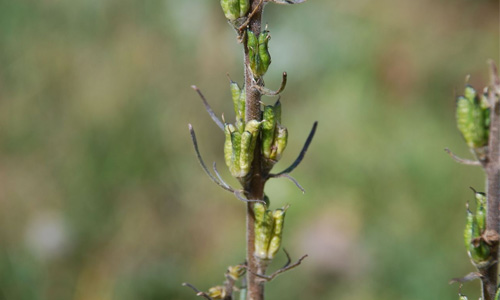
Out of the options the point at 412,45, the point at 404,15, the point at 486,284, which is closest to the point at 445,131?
the point at 412,45

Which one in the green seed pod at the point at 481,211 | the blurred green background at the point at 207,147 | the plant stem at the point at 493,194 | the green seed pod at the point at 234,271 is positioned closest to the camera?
the plant stem at the point at 493,194

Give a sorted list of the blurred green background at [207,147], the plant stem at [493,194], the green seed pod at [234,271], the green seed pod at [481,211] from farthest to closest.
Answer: the blurred green background at [207,147]
the green seed pod at [234,271]
the green seed pod at [481,211]
the plant stem at [493,194]

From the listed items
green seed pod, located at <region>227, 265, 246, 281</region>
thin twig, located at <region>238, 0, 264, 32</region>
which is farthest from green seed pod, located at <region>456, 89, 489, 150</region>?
green seed pod, located at <region>227, 265, 246, 281</region>

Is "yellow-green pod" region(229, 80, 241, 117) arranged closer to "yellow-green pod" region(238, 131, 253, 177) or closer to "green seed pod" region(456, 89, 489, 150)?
"yellow-green pod" region(238, 131, 253, 177)

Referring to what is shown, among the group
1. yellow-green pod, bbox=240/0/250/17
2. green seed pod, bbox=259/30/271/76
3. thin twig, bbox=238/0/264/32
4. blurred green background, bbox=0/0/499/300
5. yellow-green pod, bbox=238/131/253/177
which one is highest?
blurred green background, bbox=0/0/499/300

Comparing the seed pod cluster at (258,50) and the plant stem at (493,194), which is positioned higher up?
the seed pod cluster at (258,50)

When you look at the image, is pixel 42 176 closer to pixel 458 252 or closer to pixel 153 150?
pixel 153 150

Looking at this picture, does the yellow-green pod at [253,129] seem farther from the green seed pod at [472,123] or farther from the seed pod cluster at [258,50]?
the green seed pod at [472,123]

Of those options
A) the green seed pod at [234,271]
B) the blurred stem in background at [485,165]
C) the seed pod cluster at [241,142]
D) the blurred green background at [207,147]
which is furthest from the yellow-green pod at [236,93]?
the blurred green background at [207,147]
